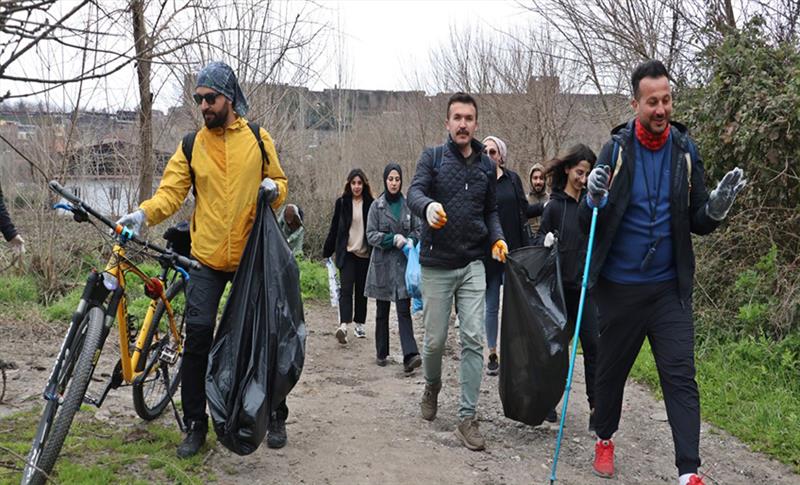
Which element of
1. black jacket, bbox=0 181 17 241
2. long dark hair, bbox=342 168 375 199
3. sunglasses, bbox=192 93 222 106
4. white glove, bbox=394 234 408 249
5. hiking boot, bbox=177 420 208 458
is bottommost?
hiking boot, bbox=177 420 208 458

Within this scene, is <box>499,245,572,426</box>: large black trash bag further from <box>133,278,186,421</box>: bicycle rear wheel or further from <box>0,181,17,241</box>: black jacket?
<box>0,181,17,241</box>: black jacket

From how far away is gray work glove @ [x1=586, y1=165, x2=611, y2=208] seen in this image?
370 cm

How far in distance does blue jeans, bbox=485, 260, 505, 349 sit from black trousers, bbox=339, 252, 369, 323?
1600 millimetres

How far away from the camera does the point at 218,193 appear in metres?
4.07

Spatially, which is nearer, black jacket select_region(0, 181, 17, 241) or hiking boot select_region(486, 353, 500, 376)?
black jacket select_region(0, 181, 17, 241)

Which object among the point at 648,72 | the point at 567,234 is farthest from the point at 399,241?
the point at 648,72

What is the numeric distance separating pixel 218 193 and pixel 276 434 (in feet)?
5.01

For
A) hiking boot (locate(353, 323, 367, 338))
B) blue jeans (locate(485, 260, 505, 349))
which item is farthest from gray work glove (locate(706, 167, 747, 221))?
hiking boot (locate(353, 323, 367, 338))

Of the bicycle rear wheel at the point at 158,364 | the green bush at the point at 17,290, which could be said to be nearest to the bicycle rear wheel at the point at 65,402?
the bicycle rear wheel at the point at 158,364

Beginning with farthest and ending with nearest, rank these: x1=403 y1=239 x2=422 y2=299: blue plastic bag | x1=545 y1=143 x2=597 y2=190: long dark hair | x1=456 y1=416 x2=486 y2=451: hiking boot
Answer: x1=403 y1=239 x2=422 y2=299: blue plastic bag < x1=545 y1=143 x2=597 y2=190: long dark hair < x1=456 y1=416 x2=486 y2=451: hiking boot

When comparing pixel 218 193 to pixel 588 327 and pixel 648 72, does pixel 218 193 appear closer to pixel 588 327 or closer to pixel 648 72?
pixel 648 72

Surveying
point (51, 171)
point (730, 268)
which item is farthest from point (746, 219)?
point (51, 171)

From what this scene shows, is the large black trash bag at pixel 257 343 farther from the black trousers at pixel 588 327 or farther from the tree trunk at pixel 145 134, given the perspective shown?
the tree trunk at pixel 145 134

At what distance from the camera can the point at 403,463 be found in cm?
425
